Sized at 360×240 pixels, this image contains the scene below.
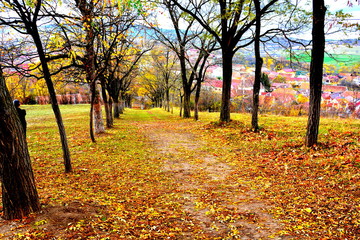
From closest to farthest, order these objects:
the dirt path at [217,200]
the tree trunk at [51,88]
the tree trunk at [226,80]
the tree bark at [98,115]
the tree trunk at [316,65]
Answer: the dirt path at [217,200]
the tree trunk at [51,88]
the tree trunk at [316,65]
the tree bark at [98,115]
the tree trunk at [226,80]

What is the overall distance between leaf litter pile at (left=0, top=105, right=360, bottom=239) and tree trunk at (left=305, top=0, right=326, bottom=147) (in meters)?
0.76

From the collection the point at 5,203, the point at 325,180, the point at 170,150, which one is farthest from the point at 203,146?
the point at 5,203

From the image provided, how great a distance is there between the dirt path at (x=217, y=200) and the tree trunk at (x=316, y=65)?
10.1ft

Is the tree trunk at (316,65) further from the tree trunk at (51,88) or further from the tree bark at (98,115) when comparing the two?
the tree bark at (98,115)

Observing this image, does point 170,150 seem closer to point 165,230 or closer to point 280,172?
point 280,172

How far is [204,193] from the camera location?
5.26 m

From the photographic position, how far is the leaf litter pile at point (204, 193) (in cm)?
349

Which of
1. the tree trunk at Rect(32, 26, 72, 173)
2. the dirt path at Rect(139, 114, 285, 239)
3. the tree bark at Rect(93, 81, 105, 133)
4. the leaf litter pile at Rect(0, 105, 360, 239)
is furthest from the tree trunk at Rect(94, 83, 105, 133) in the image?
the tree trunk at Rect(32, 26, 72, 173)

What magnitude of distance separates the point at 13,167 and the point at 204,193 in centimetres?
365

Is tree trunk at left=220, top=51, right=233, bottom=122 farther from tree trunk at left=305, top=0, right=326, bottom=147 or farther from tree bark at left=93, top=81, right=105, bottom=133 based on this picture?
tree bark at left=93, top=81, right=105, bottom=133

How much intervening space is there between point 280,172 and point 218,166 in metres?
1.89

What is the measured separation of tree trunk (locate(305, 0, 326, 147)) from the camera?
24.1 ft

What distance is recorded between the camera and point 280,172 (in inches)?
246

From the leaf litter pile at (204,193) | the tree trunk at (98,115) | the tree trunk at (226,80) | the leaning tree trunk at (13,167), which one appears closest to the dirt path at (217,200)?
the leaf litter pile at (204,193)
